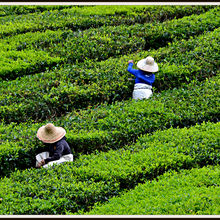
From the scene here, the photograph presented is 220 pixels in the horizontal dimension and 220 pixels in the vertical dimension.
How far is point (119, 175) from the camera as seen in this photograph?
959cm

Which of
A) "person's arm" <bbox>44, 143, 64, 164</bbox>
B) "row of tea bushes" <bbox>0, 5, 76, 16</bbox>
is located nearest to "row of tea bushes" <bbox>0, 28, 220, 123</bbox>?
"person's arm" <bbox>44, 143, 64, 164</bbox>

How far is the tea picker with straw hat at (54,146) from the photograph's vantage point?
33.5 ft

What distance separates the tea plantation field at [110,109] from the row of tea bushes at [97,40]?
38 mm

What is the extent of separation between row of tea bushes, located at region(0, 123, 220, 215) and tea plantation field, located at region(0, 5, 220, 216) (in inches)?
1.0

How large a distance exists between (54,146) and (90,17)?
8.13m

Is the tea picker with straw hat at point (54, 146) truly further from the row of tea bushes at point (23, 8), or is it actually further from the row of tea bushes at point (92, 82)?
the row of tea bushes at point (23, 8)

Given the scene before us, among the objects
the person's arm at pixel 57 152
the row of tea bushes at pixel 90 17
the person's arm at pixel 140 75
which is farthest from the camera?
the row of tea bushes at pixel 90 17

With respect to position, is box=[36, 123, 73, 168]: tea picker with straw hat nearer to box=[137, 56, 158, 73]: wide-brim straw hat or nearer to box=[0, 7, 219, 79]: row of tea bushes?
box=[137, 56, 158, 73]: wide-brim straw hat

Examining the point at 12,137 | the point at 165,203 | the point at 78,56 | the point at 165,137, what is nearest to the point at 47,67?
the point at 78,56

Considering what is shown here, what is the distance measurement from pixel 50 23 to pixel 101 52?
2.85 m

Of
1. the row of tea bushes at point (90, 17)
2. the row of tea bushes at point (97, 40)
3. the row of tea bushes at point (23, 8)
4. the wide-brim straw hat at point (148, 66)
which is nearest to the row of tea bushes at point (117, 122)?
the wide-brim straw hat at point (148, 66)

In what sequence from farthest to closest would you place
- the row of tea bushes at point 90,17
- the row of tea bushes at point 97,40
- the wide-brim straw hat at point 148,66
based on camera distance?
the row of tea bushes at point 90,17
the row of tea bushes at point 97,40
the wide-brim straw hat at point 148,66

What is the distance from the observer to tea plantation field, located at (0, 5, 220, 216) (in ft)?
29.9

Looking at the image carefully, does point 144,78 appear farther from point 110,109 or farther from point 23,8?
point 23,8
